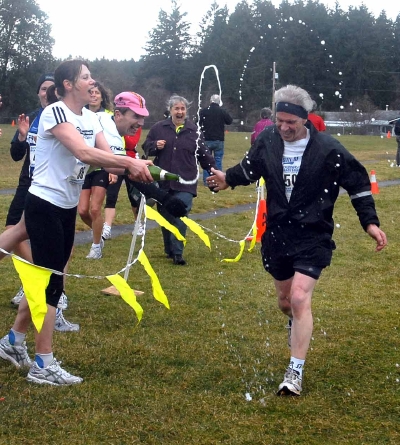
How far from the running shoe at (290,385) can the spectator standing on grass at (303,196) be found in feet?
0.18

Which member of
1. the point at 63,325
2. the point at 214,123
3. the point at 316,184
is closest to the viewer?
the point at 316,184

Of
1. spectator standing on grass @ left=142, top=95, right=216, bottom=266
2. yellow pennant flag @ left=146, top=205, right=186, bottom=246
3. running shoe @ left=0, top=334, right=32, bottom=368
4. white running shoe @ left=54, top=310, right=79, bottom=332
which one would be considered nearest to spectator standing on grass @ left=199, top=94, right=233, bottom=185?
spectator standing on grass @ left=142, top=95, right=216, bottom=266

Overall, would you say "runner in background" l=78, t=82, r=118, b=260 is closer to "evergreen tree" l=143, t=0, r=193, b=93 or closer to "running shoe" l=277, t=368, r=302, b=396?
"running shoe" l=277, t=368, r=302, b=396

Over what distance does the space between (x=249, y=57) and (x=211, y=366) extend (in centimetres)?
3101

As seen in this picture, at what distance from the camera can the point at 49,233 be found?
4.52 m

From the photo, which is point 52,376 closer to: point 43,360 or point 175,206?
point 43,360

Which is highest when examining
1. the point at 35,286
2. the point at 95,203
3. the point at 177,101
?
the point at 177,101

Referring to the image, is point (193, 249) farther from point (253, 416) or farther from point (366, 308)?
point (253, 416)

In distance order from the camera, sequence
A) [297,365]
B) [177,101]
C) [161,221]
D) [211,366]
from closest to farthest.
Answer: [297,365], [211,366], [161,221], [177,101]

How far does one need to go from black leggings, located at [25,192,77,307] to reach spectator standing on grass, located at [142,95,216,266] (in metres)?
4.26

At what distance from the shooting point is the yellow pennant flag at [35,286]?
4.43 metres

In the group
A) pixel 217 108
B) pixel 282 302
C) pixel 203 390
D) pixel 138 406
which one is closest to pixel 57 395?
pixel 138 406

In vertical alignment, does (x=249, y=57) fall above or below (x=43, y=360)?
above

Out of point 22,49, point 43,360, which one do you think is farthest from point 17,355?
point 22,49
